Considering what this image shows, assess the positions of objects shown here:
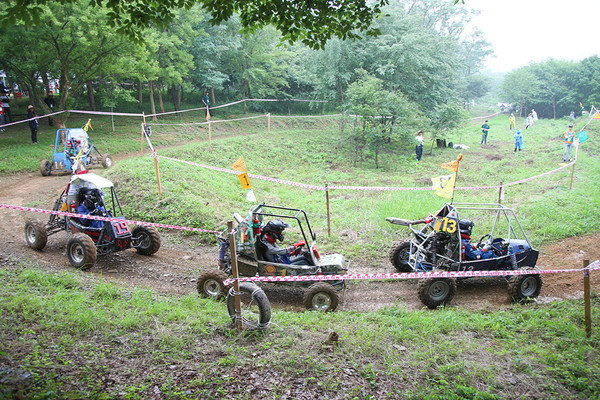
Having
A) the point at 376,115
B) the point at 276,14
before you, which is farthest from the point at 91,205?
the point at 376,115

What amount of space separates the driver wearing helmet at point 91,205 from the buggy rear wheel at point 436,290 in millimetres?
6969

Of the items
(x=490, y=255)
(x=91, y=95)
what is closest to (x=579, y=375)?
(x=490, y=255)

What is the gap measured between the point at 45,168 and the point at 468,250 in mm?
14795

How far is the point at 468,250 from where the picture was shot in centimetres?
781

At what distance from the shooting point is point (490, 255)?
25.7 feet

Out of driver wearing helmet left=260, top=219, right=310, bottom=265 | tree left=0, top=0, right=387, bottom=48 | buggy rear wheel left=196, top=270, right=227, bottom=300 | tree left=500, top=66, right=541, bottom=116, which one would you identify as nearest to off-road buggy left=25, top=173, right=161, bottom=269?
buggy rear wheel left=196, top=270, right=227, bottom=300

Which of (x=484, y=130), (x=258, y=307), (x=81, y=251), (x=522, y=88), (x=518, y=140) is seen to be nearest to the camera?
(x=258, y=307)

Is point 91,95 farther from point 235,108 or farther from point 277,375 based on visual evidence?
point 277,375

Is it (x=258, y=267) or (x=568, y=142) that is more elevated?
(x=568, y=142)

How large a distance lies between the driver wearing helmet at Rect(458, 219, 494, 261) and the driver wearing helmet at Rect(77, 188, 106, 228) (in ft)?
25.4

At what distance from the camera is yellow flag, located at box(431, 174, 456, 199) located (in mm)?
9023

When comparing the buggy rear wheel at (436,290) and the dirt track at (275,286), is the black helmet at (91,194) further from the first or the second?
the buggy rear wheel at (436,290)

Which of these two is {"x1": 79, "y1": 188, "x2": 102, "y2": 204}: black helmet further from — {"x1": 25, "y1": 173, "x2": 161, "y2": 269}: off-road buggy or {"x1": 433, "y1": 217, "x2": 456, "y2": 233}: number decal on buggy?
{"x1": 433, "y1": 217, "x2": 456, "y2": 233}: number decal on buggy

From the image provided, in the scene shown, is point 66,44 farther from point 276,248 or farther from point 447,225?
point 447,225
